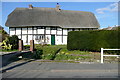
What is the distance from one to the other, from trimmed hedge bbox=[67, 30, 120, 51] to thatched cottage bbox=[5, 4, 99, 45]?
40.6 feet

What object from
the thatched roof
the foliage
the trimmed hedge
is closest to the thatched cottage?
the thatched roof

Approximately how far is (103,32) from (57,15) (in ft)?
60.3

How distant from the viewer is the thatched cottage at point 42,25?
2861 cm

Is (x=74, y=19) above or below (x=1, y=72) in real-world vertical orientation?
above

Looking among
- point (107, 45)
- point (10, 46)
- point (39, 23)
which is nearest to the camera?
point (107, 45)

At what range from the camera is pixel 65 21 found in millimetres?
30469

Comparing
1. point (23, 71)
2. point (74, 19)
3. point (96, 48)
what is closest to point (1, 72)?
point (23, 71)

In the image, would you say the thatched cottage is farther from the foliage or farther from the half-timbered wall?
the foliage

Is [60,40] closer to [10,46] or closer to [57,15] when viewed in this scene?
[57,15]

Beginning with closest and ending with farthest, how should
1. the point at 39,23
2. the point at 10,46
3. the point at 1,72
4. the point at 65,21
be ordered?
the point at 1,72 < the point at 10,46 < the point at 39,23 < the point at 65,21

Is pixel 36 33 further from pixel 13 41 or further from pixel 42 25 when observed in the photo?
pixel 13 41

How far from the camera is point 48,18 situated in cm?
2994

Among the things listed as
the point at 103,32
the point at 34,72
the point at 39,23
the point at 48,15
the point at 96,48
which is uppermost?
the point at 48,15

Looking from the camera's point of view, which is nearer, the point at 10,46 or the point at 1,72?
the point at 1,72
